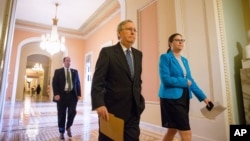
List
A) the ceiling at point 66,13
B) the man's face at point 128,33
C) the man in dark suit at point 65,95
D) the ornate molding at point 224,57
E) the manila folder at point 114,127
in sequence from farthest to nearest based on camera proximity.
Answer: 1. the ceiling at point 66,13
2. the man in dark suit at point 65,95
3. the ornate molding at point 224,57
4. the man's face at point 128,33
5. the manila folder at point 114,127

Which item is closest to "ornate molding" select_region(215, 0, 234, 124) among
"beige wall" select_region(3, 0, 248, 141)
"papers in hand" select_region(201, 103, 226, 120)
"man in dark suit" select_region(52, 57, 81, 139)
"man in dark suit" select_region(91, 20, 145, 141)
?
"beige wall" select_region(3, 0, 248, 141)

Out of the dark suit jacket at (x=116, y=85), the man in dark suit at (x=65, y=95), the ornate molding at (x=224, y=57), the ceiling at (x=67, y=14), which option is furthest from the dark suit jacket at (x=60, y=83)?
the ceiling at (x=67, y=14)

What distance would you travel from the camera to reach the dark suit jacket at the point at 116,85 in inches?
45.3

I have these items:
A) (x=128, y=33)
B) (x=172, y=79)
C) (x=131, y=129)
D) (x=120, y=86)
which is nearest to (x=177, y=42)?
(x=172, y=79)

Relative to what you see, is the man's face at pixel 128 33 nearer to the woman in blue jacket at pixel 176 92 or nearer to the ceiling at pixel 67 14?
the woman in blue jacket at pixel 176 92

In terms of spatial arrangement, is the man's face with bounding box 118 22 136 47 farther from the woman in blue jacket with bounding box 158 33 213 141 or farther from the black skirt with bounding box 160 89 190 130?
the black skirt with bounding box 160 89 190 130

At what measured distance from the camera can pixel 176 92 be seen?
5.07 feet

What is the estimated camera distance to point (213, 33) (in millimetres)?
2158

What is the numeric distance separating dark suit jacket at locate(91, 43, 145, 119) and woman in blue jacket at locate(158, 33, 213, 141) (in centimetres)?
44

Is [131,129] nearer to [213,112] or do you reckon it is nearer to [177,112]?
[177,112]

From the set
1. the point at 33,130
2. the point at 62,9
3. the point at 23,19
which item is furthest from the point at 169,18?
the point at 23,19

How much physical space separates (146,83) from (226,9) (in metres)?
Answer: 1.78

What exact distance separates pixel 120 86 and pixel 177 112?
2.19ft

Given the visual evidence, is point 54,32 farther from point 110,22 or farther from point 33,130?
point 33,130
